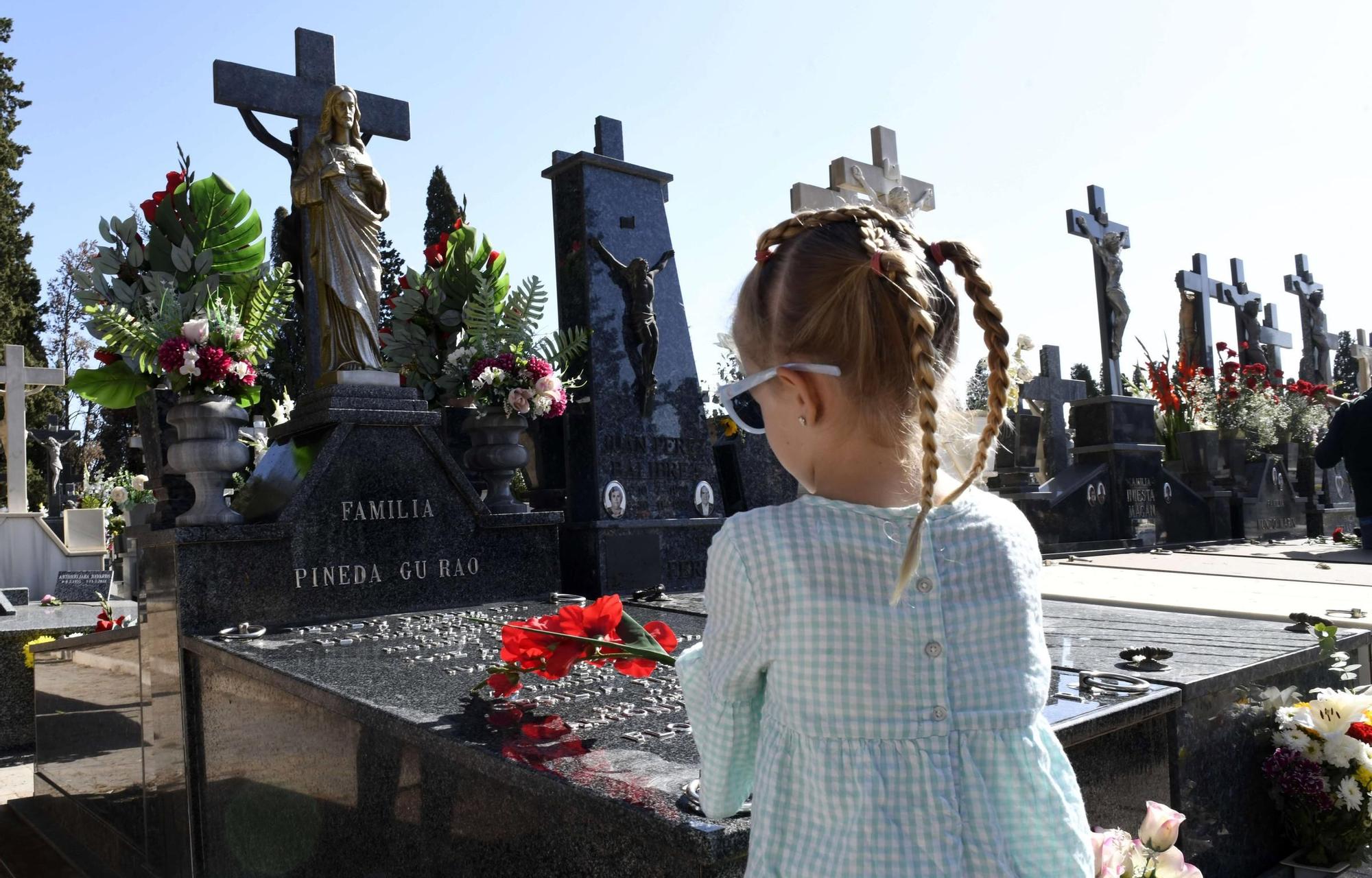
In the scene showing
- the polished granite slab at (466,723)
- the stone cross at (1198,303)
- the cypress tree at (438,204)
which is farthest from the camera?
the cypress tree at (438,204)

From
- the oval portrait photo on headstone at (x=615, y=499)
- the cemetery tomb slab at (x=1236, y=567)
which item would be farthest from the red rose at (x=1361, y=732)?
the oval portrait photo on headstone at (x=615, y=499)

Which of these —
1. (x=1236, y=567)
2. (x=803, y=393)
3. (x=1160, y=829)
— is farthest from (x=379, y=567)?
(x=1236, y=567)

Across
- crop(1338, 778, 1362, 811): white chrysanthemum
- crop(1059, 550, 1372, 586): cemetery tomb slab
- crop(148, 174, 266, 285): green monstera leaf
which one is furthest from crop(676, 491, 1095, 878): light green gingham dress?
crop(1059, 550, 1372, 586): cemetery tomb slab

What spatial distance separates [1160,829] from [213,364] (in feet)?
13.1

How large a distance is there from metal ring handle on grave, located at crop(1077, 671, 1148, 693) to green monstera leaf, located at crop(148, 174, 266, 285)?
4410mm

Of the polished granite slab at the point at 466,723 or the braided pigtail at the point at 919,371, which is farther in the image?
the polished granite slab at the point at 466,723

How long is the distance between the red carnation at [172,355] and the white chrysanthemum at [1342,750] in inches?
172

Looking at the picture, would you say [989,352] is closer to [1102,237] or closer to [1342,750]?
[1342,750]

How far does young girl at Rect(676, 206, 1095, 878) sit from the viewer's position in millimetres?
1137

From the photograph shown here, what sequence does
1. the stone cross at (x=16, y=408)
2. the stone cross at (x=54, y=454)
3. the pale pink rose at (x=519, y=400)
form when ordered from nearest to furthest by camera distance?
the pale pink rose at (x=519, y=400) → the stone cross at (x=16, y=408) → the stone cross at (x=54, y=454)

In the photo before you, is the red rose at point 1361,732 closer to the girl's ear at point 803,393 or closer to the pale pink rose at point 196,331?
the girl's ear at point 803,393

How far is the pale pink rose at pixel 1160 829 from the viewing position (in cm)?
192

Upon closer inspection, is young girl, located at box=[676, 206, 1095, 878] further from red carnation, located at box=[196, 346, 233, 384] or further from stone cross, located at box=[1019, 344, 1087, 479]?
stone cross, located at box=[1019, 344, 1087, 479]

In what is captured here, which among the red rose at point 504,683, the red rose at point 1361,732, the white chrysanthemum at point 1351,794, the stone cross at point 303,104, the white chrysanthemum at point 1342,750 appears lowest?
the white chrysanthemum at point 1351,794
